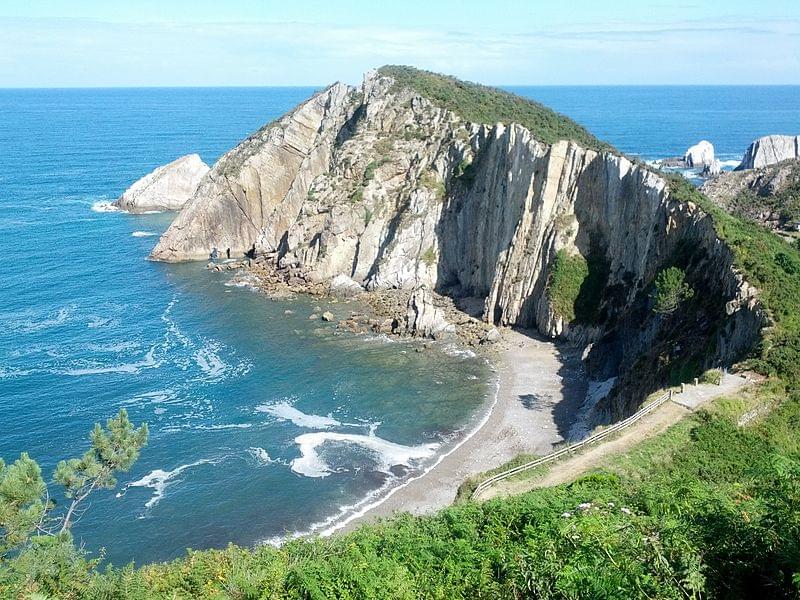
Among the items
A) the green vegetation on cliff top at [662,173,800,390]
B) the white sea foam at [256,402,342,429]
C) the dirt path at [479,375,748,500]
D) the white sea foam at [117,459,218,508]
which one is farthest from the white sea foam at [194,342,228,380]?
the green vegetation on cliff top at [662,173,800,390]

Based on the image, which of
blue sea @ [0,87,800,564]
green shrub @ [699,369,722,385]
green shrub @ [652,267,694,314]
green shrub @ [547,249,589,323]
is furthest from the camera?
green shrub @ [547,249,589,323]

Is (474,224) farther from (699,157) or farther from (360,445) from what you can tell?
(699,157)

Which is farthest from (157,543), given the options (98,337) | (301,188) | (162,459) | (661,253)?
(301,188)

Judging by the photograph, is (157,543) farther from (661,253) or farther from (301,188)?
(301,188)

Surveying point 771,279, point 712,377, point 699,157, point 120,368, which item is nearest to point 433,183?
point 120,368

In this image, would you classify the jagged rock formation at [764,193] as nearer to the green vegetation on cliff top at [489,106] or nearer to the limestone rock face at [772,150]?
the limestone rock face at [772,150]

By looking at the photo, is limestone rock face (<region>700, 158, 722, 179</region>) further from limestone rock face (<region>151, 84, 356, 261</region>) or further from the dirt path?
the dirt path

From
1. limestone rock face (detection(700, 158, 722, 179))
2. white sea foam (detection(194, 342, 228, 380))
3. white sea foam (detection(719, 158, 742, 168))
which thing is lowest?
white sea foam (detection(194, 342, 228, 380))
